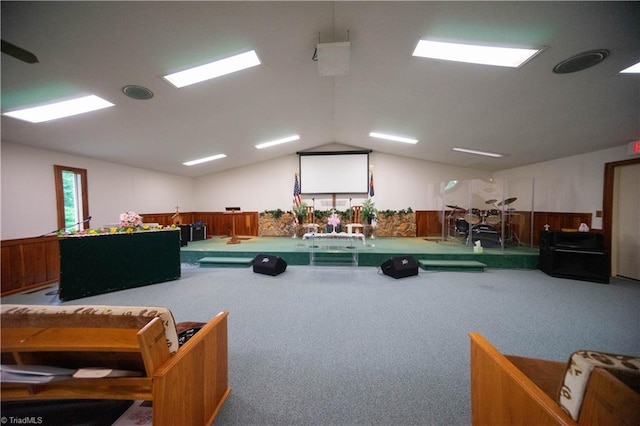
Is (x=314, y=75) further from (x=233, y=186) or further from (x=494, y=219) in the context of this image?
(x=233, y=186)

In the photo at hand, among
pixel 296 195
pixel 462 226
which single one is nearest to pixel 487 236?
pixel 462 226

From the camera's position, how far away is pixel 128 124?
3.76 meters

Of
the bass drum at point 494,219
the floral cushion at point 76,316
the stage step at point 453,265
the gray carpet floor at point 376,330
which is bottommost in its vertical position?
the gray carpet floor at point 376,330

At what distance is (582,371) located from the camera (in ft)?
2.41

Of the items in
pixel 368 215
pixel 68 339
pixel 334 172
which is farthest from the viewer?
pixel 334 172

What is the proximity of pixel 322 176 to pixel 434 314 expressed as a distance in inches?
235

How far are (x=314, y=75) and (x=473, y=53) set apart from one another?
2.08 metres

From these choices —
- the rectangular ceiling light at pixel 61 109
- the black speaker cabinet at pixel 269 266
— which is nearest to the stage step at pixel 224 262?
the black speaker cabinet at pixel 269 266

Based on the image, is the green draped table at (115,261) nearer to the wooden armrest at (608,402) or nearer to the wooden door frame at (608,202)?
the wooden armrest at (608,402)

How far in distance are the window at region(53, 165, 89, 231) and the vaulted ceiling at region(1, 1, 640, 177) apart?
0.45 meters

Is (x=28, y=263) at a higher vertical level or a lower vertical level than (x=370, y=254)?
higher

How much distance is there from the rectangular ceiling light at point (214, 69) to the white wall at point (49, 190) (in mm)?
3316

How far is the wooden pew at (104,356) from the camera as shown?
0.98 meters

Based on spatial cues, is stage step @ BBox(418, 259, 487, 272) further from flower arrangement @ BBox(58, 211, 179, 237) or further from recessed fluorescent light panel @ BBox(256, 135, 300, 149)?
flower arrangement @ BBox(58, 211, 179, 237)
